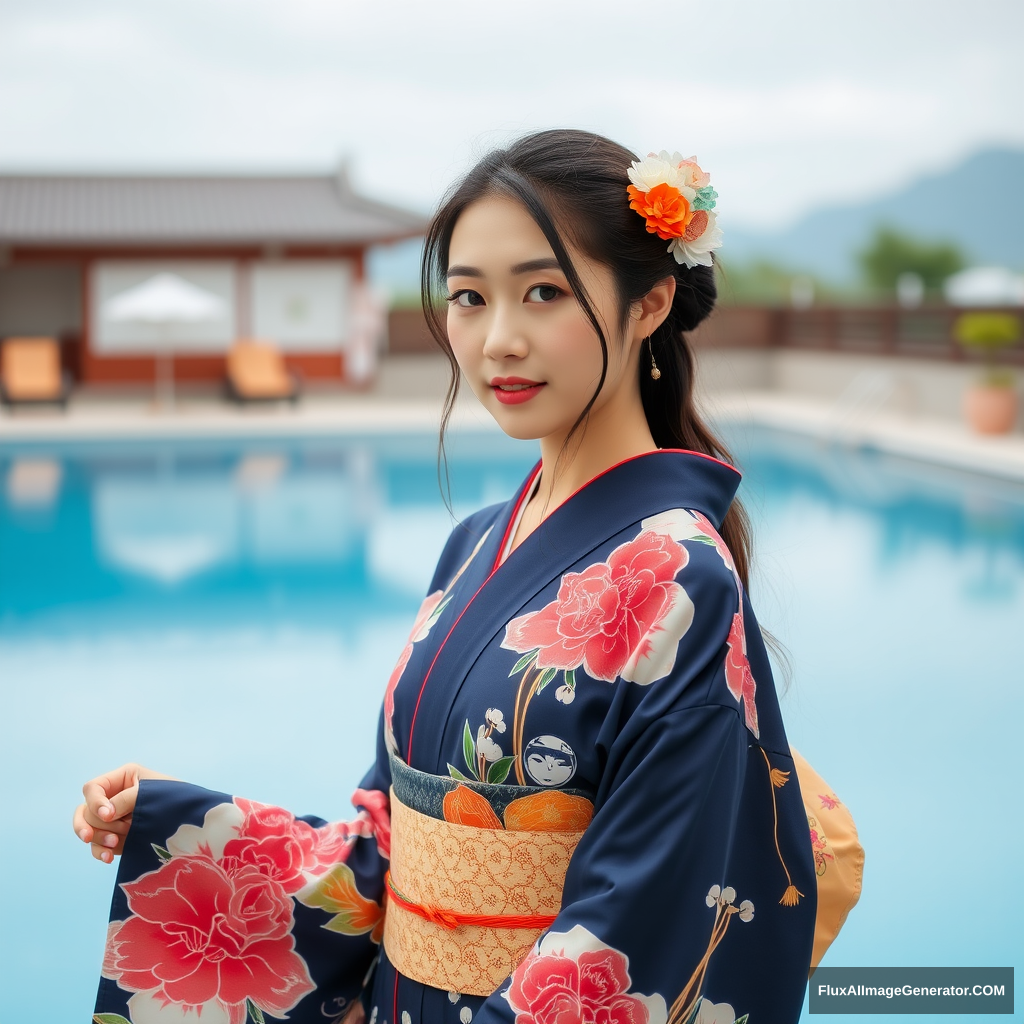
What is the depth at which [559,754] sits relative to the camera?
46.1 inches

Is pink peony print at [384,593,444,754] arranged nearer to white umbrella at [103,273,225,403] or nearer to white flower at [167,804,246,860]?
white flower at [167,804,246,860]

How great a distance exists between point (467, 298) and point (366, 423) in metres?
11.8

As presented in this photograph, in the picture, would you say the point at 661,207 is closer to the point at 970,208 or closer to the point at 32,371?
the point at 32,371

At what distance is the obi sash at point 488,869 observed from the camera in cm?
121

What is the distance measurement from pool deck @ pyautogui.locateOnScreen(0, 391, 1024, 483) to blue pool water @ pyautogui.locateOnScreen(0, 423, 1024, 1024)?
0.74 m

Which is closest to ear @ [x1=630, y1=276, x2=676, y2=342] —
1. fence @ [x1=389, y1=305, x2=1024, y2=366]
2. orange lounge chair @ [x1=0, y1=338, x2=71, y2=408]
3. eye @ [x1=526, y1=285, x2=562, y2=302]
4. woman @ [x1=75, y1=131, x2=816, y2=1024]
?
woman @ [x1=75, y1=131, x2=816, y2=1024]

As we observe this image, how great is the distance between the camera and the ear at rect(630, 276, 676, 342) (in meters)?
1.28

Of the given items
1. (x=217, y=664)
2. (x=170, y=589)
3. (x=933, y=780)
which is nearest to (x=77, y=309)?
(x=170, y=589)

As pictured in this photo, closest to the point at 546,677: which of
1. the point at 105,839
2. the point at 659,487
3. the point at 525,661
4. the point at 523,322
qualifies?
the point at 525,661

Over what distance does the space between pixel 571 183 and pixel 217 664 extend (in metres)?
4.23

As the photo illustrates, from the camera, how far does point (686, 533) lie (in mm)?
1195

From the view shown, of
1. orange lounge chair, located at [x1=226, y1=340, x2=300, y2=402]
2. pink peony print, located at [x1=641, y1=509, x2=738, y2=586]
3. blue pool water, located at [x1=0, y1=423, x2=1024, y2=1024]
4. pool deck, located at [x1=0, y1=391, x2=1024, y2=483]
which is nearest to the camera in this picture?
pink peony print, located at [x1=641, y1=509, x2=738, y2=586]

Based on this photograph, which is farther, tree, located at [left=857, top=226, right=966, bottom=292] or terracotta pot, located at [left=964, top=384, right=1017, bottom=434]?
tree, located at [left=857, top=226, right=966, bottom=292]

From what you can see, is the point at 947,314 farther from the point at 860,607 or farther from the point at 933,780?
the point at 933,780
